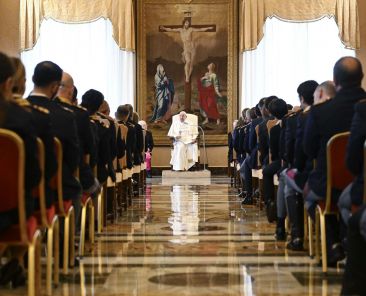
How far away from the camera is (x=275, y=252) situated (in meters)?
5.90

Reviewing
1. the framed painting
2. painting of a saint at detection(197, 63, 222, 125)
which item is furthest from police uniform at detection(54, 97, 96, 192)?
painting of a saint at detection(197, 63, 222, 125)

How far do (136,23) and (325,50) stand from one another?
190 inches

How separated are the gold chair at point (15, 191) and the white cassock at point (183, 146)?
13.9 m

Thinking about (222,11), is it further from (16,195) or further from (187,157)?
(16,195)

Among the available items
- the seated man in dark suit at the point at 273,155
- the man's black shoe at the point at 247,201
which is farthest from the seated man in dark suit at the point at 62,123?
the man's black shoe at the point at 247,201

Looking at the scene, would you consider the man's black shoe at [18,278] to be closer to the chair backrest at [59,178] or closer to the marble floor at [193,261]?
the marble floor at [193,261]

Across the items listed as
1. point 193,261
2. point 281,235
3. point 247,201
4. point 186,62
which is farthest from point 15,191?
point 186,62

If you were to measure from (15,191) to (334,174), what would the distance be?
209cm

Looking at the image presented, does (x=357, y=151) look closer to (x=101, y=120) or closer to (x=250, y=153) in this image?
(x=101, y=120)

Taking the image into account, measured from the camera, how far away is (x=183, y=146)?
57.9 feet

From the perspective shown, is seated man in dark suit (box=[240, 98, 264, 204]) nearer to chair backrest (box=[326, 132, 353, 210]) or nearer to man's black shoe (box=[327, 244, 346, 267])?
man's black shoe (box=[327, 244, 346, 267])

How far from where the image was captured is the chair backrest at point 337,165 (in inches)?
177

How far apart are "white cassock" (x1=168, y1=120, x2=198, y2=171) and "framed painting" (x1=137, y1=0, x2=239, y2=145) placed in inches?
58.9

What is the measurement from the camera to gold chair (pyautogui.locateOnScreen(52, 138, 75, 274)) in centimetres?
446
